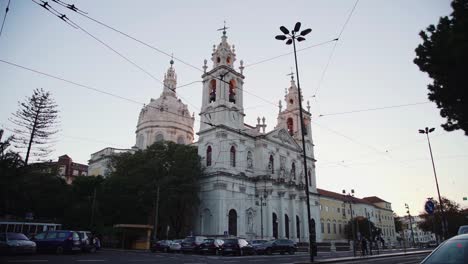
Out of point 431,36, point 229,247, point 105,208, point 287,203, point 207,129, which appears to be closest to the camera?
point 431,36

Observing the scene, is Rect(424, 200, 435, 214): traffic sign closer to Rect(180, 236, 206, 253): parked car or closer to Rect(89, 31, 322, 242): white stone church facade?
Rect(180, 236, 206, 253): parked car

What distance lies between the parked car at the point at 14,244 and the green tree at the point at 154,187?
67.7 ft

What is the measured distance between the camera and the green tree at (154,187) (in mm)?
40938

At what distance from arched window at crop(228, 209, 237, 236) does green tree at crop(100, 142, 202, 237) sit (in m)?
4.70

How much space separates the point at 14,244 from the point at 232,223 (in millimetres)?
30111

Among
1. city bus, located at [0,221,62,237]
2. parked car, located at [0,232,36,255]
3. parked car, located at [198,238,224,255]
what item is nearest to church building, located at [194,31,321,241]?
parked car, located at [198,238,224,255]

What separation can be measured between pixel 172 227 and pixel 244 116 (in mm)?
17963

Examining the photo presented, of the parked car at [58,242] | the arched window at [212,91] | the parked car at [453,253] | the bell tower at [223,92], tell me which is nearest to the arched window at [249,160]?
the bell tower at [223,92]

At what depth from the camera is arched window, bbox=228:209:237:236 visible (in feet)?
147

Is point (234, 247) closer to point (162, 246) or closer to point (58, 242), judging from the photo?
point (162, 246)

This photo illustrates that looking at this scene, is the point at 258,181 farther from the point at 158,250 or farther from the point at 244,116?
the point at 158,250

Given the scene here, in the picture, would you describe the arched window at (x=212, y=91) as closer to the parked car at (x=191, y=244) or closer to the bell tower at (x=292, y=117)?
the bell tower at (x=292, y=117)

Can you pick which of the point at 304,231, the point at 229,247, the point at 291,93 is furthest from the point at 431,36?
the point at 291,93

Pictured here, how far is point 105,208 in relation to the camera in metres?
41.6
